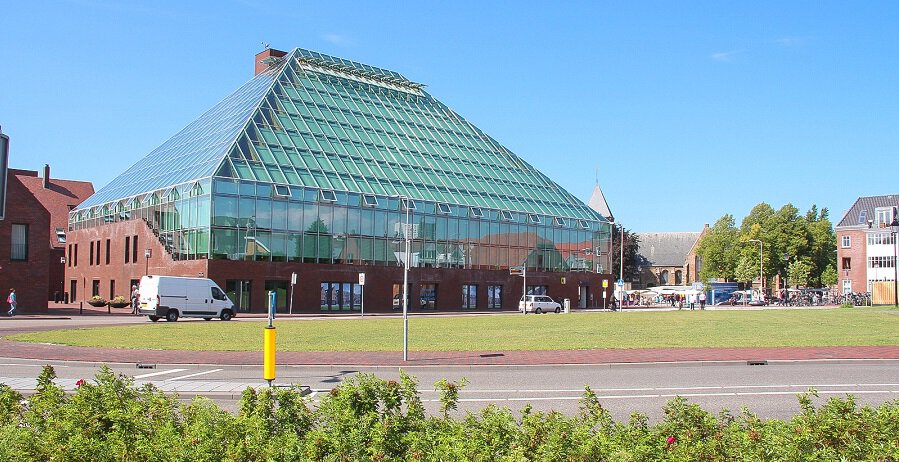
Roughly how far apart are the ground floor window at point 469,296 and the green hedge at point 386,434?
213 ft

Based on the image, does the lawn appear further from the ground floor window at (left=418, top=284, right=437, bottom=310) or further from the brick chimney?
the brick chimney

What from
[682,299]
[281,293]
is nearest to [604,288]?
[682,299]

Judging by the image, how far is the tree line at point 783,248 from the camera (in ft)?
389

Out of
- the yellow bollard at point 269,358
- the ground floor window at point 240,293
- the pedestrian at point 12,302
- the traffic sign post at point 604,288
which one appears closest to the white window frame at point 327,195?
the ground floor window at point 240,293

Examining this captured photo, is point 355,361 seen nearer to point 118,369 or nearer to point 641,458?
point 118,369

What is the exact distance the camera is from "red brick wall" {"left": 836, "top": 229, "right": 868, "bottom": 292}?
102875 mm

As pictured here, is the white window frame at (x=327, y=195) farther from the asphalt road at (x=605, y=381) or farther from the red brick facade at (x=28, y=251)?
the asphalt road at (x=605, y=381)

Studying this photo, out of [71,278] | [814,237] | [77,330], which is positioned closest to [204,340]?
[77,330]

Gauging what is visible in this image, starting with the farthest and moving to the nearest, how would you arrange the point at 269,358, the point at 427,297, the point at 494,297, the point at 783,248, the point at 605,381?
the point at 783,248
the point at 494,297
the point at 427,297
the point at 605,381
the point at 269,358

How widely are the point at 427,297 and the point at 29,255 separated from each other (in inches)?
1237

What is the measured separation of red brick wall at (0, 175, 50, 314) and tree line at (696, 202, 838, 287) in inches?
3764

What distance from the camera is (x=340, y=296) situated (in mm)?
64250

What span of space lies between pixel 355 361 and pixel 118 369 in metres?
5.61

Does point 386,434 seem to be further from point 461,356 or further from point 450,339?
point 450,339
